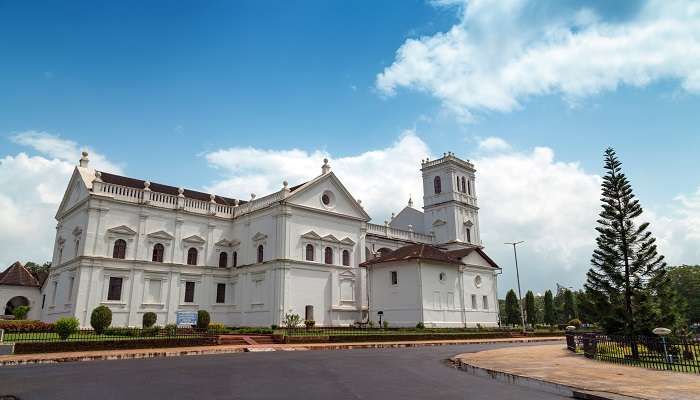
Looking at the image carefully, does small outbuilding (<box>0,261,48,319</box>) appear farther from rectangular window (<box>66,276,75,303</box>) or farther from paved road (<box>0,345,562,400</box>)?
paved road (<box>0,345,562,400</box>)

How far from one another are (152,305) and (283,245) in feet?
37.3

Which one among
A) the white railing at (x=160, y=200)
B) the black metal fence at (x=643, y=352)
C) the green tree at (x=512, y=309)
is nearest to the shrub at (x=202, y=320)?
the white railing at (x=160, y=200)

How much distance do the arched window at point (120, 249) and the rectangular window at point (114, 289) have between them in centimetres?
179

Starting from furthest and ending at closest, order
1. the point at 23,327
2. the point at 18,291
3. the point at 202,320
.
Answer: the point at 18,291, the point at 202,320, the point at 23,327

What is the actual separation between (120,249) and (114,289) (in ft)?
10.4

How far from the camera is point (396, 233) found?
175ft

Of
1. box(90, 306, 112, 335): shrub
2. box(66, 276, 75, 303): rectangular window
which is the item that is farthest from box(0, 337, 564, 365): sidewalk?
box(66, 276, 75, 303): rectangular window

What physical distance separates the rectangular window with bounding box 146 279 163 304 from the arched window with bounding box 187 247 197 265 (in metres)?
3.26

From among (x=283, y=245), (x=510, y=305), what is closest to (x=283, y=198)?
(x=283, y=245)

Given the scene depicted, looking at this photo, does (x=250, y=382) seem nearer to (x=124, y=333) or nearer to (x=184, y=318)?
A: (x=184, y=318)

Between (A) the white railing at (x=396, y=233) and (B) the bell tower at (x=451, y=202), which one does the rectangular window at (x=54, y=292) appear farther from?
(B) the bell tower at (x=451, y=202)

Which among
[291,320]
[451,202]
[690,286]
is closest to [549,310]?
[690,286]

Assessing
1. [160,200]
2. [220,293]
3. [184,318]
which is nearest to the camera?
[184,318]

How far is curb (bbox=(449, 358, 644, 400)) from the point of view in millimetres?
9727
